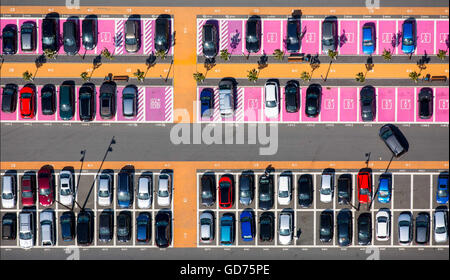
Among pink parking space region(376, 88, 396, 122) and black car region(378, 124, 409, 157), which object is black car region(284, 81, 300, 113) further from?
black car region(378, 124, 409, 157)

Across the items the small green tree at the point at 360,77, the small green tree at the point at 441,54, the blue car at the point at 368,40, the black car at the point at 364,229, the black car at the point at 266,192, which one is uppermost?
the blue car at the point at 368,40

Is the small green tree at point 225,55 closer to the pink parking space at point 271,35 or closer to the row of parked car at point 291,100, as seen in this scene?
the row of parked car at point 291,100

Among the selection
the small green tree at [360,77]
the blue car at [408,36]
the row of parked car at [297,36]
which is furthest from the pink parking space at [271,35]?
the blue car at [408,36]

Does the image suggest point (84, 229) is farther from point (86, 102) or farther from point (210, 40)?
point (210, 40)

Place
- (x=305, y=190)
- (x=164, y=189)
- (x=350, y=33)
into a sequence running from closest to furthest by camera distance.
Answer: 1. (x=305, y=190)
2. (x=164, y=189)
3. (x=350, y=33)

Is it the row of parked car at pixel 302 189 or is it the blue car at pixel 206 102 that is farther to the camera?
the blue car at pixel 206 102

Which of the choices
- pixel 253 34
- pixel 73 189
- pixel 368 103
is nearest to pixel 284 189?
pixel 368 103
